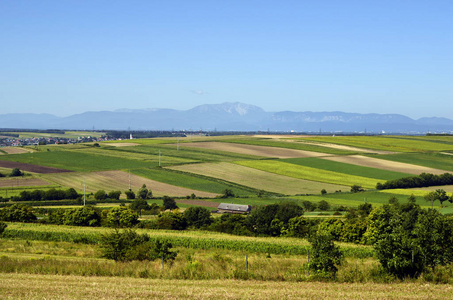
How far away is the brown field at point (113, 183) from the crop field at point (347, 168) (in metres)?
39.8

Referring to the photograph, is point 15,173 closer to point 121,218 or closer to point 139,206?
point 139,206

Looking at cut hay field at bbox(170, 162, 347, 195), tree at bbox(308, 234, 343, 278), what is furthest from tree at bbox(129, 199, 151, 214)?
tree at bbox(308, 234, 343, 278)

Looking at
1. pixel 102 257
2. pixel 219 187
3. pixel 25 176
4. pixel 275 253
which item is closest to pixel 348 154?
pixel 219 187

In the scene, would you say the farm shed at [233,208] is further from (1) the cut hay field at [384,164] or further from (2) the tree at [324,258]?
(1) the cut hay field at [384,164]

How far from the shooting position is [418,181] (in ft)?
317

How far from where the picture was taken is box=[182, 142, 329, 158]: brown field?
137500mm

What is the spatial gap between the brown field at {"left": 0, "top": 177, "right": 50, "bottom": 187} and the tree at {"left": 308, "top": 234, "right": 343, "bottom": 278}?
7549 centimetres

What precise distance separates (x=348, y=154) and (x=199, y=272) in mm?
119236

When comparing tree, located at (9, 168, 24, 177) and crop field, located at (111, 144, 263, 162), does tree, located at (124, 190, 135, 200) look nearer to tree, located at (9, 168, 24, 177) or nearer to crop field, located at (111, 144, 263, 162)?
tree, located at (9, 168, 24, 177)

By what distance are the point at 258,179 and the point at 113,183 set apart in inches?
1226

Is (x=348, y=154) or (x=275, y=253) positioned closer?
(x=275, y=253)

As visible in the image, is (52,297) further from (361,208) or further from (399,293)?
(361,208)

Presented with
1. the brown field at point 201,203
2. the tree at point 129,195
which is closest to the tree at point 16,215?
the tree at point 129,195

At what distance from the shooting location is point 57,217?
61344 millimetres
